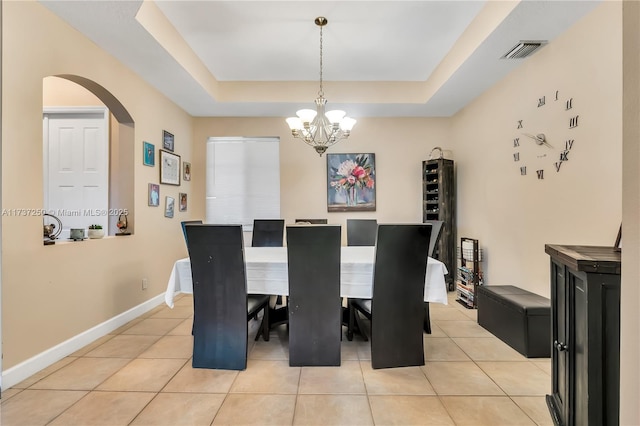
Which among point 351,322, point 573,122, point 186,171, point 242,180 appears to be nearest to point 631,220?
point 573,122

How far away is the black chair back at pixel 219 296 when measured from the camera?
6.56 ft

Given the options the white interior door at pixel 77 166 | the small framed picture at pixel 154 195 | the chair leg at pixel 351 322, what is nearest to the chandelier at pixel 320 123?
the chair leg at pixel 351 322

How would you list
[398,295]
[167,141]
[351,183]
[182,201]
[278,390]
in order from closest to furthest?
[278,390] → [398,295] → [167,141] → [182,201] → [351,183]

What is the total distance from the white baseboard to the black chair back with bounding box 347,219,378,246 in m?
2.48

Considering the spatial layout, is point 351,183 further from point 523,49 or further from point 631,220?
point 631,220

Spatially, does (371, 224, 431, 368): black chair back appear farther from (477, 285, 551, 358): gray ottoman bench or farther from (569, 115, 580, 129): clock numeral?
(569, 115, 580, 129): clock numeral

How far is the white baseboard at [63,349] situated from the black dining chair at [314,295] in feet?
5.75

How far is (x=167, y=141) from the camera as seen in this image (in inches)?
150

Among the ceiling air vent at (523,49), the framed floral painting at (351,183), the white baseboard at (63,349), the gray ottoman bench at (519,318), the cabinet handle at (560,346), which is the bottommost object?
the white baseboard at (63,349)

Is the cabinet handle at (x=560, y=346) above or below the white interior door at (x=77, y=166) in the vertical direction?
below

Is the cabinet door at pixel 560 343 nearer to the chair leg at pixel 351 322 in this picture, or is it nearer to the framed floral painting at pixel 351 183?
the chair leg at pixel 351 322

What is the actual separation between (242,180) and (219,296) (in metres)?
2.81

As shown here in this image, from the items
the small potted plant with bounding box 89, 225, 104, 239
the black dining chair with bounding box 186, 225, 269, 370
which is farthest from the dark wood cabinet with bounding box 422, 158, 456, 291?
the small potted plant with bounding box 89, 225, 104, 239

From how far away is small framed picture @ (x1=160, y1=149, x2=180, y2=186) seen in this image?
3.67m
